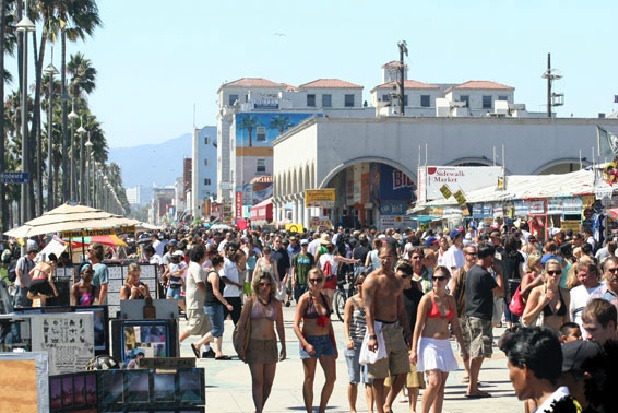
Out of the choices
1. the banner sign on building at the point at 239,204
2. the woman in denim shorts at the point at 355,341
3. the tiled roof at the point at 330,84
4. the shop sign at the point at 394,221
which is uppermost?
the tiled roof at the point at 330,84

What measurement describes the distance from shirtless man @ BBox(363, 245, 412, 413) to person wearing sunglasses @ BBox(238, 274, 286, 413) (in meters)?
0.99

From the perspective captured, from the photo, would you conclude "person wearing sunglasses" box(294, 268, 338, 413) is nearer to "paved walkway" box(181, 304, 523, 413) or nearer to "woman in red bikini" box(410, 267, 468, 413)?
"paved walkway" box(181, 304, 523, 413)

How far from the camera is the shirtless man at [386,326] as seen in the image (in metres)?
11.9

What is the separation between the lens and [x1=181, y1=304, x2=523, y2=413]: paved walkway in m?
13.1

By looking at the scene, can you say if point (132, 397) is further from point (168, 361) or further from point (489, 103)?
point (489, 103)

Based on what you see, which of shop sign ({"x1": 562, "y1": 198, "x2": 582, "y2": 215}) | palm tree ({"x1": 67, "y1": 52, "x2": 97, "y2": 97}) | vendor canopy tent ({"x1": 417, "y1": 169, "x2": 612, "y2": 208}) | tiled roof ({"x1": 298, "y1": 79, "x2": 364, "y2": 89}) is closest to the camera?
vendor canopy tent ({"x1": 417, "y1": 169, "x2": 612, "y2": 208})

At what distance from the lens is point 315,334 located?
12414 millimetres

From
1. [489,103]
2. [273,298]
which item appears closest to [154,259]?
[273,298]

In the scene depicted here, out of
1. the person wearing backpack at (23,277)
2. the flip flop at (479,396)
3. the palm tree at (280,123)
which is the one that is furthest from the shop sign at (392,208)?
the palm tree at (280,123)

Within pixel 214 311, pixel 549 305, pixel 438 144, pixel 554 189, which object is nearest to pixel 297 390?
pixel 549 305

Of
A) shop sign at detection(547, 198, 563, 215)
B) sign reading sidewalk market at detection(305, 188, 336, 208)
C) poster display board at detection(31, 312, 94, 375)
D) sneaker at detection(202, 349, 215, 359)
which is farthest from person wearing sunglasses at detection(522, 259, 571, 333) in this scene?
sign reading sidewalk market at detection(305, 188, 336, 208)

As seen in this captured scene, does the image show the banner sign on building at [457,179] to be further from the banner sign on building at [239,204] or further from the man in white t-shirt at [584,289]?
the banner sign on building at [239,204]

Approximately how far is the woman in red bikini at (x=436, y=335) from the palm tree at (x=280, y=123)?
373ft

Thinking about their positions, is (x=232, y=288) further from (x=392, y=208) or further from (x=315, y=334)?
(x=392, y=208)
